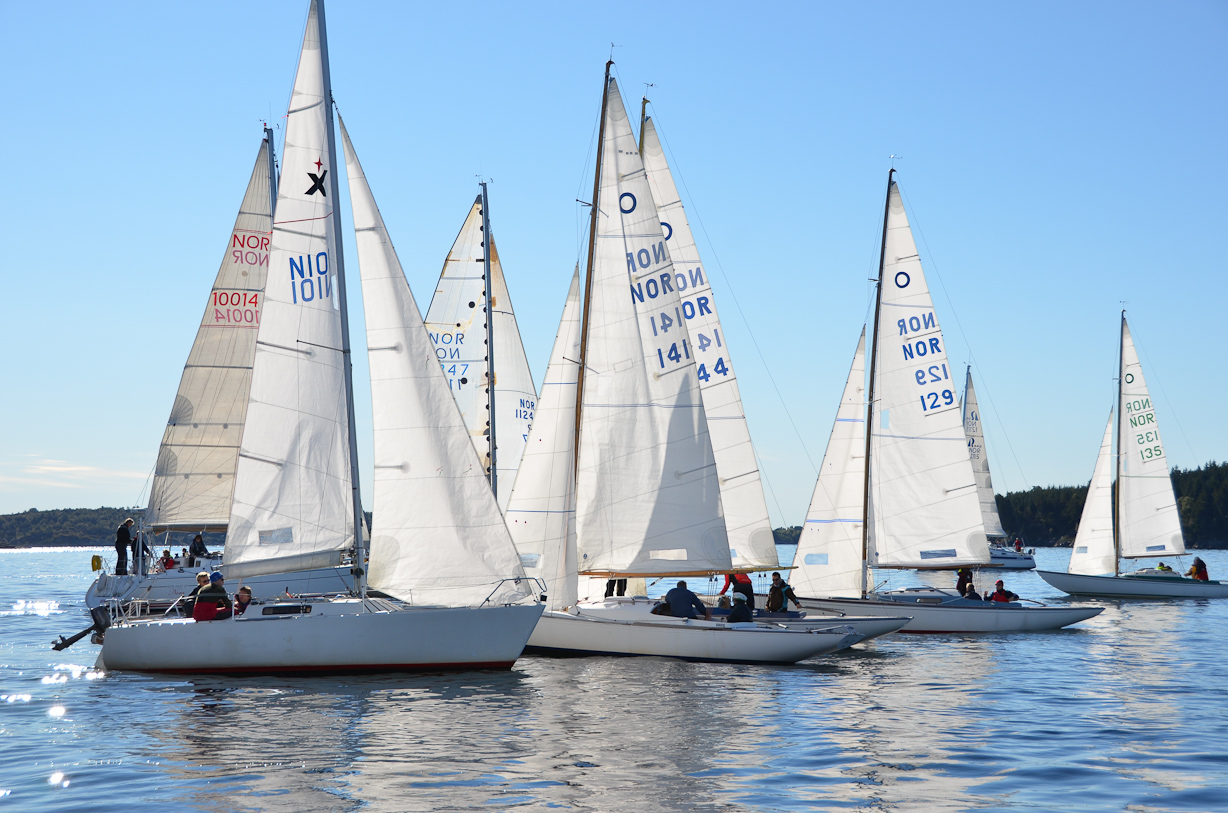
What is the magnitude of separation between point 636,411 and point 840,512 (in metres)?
8.36

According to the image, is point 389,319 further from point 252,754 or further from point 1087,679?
point 1087,679

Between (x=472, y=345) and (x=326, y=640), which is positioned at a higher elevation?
(x=472, y=345)

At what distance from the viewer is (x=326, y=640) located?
1812 centimetres

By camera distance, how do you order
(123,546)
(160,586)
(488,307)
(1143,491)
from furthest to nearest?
(1143,491), (123,546), (488,307), (160,586)

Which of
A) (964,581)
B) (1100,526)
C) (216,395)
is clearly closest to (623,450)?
(964,581)

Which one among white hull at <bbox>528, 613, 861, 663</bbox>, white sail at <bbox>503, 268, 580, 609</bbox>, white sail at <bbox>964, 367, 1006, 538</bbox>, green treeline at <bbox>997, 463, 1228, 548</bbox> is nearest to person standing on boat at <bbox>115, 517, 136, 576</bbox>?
white sail at <bbox>503, 268, 580, 609</bbox>

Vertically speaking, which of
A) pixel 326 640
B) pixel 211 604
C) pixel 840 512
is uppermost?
pixel 840 512

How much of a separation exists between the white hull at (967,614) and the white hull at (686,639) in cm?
605

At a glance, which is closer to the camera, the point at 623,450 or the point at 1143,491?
the point at 623,450

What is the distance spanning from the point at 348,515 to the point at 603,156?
30.2 ft

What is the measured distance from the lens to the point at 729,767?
12320 millimetres

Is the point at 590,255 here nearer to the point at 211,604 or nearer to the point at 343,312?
the point at 343,312

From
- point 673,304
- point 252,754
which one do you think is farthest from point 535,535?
point 252,754

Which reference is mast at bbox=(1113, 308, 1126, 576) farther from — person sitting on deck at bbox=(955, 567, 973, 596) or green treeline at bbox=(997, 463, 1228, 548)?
green treeline at bbox=(997, 463, 1228, 548)
